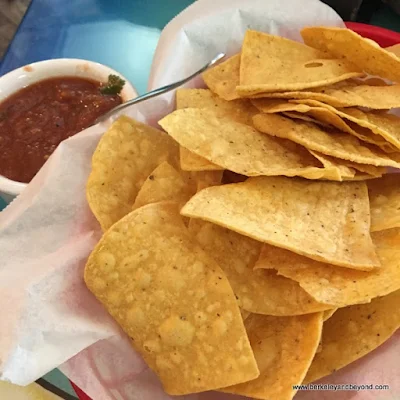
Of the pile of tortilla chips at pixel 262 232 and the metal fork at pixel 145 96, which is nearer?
the pile of tortilla chips at pixel 262 232

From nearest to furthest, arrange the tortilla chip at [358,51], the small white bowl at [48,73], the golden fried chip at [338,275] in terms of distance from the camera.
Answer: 1. the golden fried chip at [338,275]
2. the tortilla chip at [358,51]
3. the small white bowl at [48,73]

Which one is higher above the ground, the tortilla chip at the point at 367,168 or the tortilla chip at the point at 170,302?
the tortilla chip at the point at 367,168

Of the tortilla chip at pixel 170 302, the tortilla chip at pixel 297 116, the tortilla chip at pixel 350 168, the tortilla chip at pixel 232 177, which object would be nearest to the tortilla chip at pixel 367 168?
the tortilla chip at pixel 350 168

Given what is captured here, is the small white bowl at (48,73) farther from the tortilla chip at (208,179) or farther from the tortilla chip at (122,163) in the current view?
the tortilla chip at (208,179)

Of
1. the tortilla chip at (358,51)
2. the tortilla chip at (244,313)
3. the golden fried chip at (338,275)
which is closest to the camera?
the golden fried chip at (338,275)

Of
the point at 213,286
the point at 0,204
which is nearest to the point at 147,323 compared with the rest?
the point at 213,286

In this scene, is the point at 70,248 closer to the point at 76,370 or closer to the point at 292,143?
the point at 76,370

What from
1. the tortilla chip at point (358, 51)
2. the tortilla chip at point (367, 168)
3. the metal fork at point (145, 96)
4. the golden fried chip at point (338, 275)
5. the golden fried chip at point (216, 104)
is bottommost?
the golden fried chip at point (338, 275)

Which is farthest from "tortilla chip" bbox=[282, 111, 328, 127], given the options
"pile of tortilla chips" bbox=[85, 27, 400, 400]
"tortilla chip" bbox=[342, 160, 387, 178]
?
"tortilla chip" bbox=[342, 160, 387, 178]
